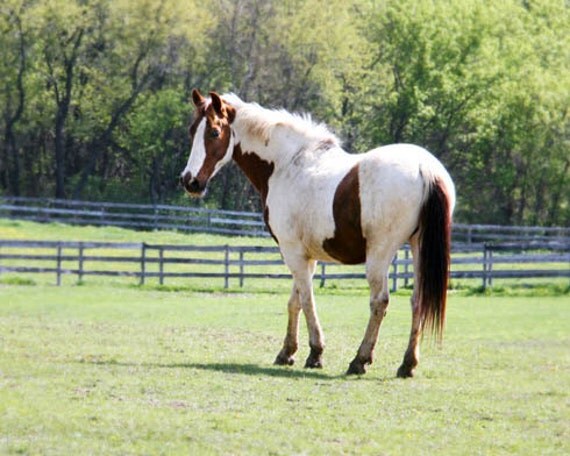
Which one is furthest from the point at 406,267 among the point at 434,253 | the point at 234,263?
the point at 434,253

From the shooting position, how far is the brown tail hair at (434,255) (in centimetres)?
1181

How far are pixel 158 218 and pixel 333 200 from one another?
36231mm

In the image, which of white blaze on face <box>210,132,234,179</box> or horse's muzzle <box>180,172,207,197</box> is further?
white blaze on face <box>210,132,234,179</box>

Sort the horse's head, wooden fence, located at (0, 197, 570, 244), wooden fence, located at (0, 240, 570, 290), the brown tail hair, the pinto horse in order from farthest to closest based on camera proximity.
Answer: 1. wooden fence, located at (0, 197, 570, 244)
2. wooden fence, located at (0, 240, 570, 290)
3. the horse's head
4. the pinto horse
5. the brown tail hair

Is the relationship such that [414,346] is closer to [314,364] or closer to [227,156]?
[314,364]

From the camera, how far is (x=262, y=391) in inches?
423

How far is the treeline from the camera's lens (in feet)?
177

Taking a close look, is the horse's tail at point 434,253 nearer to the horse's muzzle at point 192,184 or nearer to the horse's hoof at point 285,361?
the horse's hoof at point 285,361

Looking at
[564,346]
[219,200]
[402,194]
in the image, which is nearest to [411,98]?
[219,200]

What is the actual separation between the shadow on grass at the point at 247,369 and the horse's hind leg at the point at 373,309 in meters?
0.18

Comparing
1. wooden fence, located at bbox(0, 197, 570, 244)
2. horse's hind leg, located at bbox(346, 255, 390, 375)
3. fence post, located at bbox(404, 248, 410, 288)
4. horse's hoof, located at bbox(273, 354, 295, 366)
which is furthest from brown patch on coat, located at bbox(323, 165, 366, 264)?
wooden fence, located at bbox(0, 197, 570, 244)

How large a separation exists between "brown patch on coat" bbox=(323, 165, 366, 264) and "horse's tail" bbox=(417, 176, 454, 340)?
2.17 ft

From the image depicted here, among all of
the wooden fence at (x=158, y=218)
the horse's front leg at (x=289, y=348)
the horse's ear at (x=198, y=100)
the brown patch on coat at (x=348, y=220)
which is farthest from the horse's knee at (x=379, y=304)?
the wooden fence at (x=158, y=218)

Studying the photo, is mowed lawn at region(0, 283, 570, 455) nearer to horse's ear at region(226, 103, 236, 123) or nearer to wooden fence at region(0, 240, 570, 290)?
horse's ear at region(226, 103, 236, 123)
